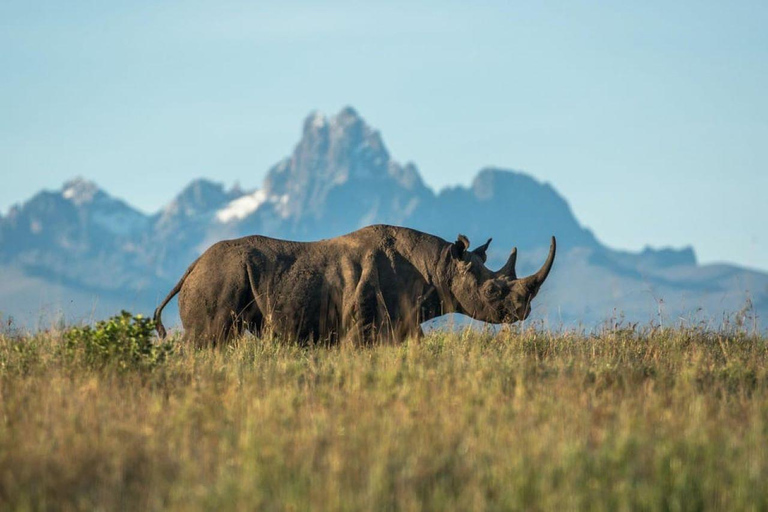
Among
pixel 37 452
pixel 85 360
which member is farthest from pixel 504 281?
pixel 37 452

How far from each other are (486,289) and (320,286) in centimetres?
243

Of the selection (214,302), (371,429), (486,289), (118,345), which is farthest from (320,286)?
(371,429)

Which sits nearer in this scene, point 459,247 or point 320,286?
point 320,286

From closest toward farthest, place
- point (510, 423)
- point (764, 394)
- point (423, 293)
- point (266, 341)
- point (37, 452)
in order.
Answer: point (37, 452) < point (510, 423) < point (764, 394) < point (266, 341) < point (423, 293)

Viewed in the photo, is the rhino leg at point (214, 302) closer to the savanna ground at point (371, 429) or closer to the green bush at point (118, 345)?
the savanna ground at point (371, 429)

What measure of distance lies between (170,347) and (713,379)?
592cm

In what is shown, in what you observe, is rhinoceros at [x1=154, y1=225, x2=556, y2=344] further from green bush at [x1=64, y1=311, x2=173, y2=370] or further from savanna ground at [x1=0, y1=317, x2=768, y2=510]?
green bush at [x1=64, y1=311, x2=173, y2=370]

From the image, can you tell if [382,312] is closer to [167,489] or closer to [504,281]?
[504,281]

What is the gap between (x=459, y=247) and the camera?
55.4 ft

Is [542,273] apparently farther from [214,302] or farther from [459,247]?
[214,302]

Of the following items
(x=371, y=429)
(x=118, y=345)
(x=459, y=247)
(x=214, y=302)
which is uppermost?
(x=459, y=247)

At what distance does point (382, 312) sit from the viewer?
52.9 ft

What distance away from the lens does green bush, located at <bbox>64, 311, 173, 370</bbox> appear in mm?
13148

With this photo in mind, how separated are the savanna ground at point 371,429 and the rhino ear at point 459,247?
2184 mm
